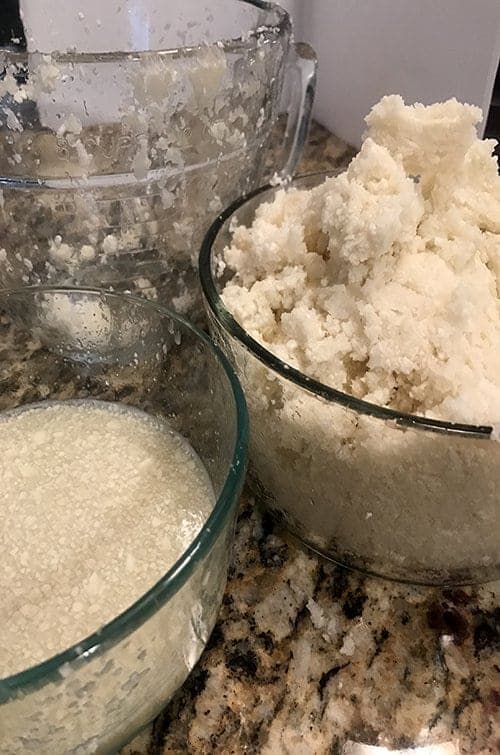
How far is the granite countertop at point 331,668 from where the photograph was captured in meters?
0.52

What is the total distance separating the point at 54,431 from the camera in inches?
25.1

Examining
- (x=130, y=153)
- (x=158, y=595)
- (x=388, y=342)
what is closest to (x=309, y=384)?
(x=388, y=342)

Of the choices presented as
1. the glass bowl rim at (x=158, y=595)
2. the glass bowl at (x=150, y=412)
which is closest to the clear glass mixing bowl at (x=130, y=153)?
the glass bowl at (x=150, y=412)

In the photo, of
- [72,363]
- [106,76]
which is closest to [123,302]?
[72,363]

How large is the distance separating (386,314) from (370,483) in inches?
5.1

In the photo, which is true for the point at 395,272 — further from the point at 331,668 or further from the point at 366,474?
the point at 331,668

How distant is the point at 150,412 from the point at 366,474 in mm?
234

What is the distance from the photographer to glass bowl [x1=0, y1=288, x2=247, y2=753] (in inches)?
14.8

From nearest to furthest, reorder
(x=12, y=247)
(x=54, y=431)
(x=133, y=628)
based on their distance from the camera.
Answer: (x=133, y=628) → (x=54, y=431) → (x=12, y=247)

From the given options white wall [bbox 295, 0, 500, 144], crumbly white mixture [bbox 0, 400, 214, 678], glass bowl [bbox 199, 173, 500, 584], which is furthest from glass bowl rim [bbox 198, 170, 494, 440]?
white wall [bbox 295, 0, 500, 144]

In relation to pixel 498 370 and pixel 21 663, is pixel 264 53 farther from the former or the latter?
pixel 21 663

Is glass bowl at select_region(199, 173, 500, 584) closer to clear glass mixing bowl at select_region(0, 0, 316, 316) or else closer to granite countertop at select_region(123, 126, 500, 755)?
granite countertop at select_region(123, 126, 500, 755)

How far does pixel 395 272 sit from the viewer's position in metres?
0.58

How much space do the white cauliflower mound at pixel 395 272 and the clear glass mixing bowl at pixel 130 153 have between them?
134mm
